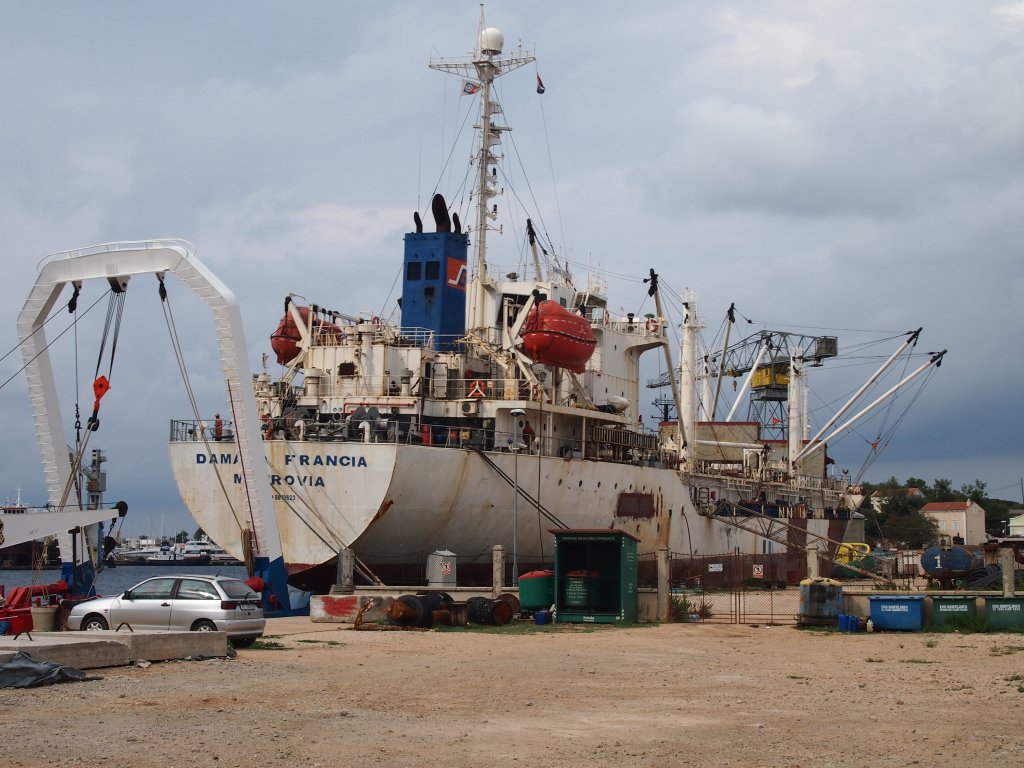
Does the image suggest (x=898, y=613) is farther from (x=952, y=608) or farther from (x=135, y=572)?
(x=135, y=572)

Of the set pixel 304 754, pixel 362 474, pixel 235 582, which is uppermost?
pixel 362 474

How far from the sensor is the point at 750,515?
2063 inches

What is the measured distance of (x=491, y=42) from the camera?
41.2m

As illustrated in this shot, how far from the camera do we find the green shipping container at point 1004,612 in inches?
938

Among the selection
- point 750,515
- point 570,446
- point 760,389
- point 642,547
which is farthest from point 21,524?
point 760,389

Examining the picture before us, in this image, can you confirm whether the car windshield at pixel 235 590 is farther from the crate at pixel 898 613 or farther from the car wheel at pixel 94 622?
the crate at pixel 898 613

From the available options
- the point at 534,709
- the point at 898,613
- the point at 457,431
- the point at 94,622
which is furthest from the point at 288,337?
the point at 534,709

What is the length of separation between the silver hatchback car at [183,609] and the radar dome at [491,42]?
25808 mm

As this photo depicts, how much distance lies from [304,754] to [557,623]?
1647cm

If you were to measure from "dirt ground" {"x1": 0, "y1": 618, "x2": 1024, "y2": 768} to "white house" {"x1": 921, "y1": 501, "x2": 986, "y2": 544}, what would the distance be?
95.7 m

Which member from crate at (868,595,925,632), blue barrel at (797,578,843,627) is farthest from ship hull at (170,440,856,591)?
crate at (868,595,925,632)

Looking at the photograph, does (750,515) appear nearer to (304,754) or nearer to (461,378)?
(461,378)

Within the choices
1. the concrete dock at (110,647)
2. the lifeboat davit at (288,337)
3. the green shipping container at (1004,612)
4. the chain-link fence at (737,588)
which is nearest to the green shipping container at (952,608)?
the green shipping container at (1004,612)

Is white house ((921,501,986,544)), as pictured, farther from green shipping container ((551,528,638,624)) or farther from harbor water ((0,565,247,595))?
green shipping container ((551,528,638,624))
